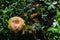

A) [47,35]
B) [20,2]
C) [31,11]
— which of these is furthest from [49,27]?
[20,2]

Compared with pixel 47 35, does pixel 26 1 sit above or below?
above

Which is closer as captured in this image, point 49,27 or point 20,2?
point 49,27

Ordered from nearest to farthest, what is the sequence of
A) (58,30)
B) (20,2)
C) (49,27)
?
(58,30), (49,27), (20,2)

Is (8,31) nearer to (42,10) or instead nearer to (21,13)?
(21,13)

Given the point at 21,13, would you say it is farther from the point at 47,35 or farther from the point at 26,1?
the point at 47,35

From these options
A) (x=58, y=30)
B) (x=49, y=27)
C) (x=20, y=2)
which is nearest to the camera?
(x=58, y=30)

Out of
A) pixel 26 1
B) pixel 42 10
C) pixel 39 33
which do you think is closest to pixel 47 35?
pixel 39 33
